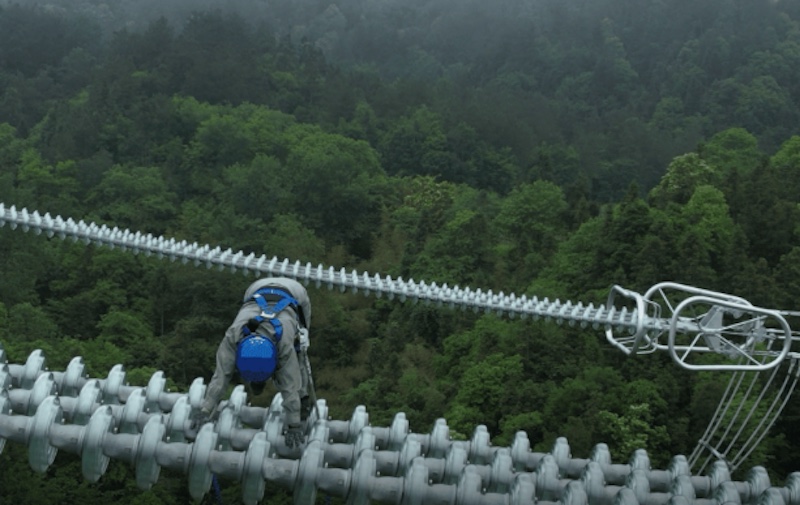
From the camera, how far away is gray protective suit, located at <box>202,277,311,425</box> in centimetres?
919

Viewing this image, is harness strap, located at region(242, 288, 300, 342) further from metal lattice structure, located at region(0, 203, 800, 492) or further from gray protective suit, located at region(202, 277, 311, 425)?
metal lattice structure, located at region(0, 203, 800, 492)

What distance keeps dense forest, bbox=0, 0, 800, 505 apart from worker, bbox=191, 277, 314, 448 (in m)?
15.1

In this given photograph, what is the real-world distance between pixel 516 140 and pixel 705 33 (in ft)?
138

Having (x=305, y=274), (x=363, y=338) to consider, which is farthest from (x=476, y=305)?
(x=363, y=338)

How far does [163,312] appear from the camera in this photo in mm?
43688

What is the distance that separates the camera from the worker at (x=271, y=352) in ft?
30.1

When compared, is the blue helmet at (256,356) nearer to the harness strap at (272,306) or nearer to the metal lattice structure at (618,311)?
the harness strap at (272,306)

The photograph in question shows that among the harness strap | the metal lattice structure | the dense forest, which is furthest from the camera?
the dense forest

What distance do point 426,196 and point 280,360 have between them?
5066cm

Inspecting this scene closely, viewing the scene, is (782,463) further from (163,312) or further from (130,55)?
(130,55)

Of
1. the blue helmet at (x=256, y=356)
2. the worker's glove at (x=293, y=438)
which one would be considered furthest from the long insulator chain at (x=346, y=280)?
the worker's glove at (x=293, y=438)

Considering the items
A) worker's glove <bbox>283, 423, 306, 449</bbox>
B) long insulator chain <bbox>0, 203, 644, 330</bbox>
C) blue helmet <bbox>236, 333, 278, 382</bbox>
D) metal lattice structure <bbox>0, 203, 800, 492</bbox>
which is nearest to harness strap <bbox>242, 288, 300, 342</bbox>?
blue helmet <bbox>236, 333, 278, 382</bbox>

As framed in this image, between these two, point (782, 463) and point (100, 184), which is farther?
point (100, 184)

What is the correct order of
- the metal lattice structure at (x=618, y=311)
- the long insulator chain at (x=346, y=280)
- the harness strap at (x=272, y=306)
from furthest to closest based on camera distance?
the long insulator chain at (x=346, y=280) < the metal lattice structure at (x=618, y=311) < the harness strap at (x=272, y=306)
